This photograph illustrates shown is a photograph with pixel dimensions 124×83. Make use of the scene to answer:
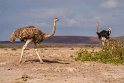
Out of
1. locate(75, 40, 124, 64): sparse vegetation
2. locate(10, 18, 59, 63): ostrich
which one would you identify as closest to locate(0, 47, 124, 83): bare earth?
locate(10, 18, 59, 63): ostrich

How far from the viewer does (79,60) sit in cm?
2694

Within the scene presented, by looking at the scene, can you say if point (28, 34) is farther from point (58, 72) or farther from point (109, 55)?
point (109, 55)

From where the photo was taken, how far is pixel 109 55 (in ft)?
89.9

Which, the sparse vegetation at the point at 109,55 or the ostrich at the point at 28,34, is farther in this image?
the sparse vegetation at the point at 109,55

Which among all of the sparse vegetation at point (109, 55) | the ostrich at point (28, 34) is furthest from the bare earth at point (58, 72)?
the sparse vegetation at point (109, 55)

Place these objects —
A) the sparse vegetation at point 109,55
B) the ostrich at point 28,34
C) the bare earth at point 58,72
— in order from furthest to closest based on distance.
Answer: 1. the sparse vegetation at point 109,55
2. the ostrich at point 28,34
3. the bare earth at point 58,72

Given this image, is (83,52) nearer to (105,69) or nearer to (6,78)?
(105,69)

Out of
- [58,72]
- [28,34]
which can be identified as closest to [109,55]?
[28,34]

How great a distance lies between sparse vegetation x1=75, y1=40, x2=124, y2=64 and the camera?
26.8 meters

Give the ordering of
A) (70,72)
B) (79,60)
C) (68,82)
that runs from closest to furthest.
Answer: (68,82) → (70,72) → (79,60)

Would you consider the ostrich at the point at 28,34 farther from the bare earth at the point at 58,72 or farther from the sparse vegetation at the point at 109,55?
the sparse vegetation at the point at 109,55

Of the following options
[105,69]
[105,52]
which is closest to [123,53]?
[105,52]

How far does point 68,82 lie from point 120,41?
971 centimetres

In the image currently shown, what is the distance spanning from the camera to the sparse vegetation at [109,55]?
26.8 m
